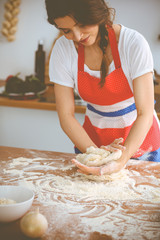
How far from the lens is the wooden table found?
2.95 feet

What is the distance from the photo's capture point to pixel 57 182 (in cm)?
124

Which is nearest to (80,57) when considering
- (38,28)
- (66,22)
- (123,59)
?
(123,59)

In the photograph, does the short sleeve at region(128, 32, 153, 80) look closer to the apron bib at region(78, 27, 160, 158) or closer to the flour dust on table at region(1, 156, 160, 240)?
the apron bib at region(78, 27, 160, 158)

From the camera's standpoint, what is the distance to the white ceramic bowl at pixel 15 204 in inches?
35.1

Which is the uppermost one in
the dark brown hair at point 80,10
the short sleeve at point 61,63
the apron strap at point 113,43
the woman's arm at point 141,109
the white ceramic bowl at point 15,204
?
the dark brown hair at point 80,10

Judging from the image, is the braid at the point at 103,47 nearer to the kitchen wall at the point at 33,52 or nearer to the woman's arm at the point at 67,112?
the woman's arm at the point at 67,112

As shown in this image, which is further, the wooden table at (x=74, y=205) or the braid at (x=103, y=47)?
the braid at (x=103, y=47)

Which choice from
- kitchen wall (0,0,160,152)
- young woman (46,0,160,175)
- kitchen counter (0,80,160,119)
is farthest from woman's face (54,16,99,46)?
kitchen wall (0,0,160,152)

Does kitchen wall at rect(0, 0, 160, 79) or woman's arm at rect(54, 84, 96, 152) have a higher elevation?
kitchen wall at rect(0, 0, 160, 79)

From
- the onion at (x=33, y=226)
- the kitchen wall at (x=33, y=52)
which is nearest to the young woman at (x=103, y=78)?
the onion at (x=33, y=226)

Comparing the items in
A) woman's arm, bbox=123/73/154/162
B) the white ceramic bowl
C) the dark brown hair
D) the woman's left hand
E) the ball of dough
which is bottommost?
the woman's left hand

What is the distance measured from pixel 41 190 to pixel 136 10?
2.07 m

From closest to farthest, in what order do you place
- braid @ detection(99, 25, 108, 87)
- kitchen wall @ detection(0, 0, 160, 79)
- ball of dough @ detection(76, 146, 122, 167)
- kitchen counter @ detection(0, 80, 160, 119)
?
ball of dough @ detection(76, 146, 122, 167) < braid @ detection(99, 25, 108, 87) < kitchen counter @ detection(0, 80, 160, 119) < kitchen wall @ detection(0, 0, 160, 79)

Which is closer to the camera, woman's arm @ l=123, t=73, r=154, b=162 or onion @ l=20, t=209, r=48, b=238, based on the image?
onion @ l=20, t=209, r=48, b=238
